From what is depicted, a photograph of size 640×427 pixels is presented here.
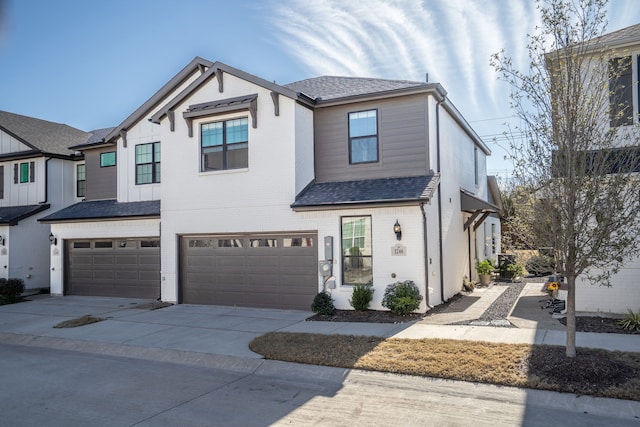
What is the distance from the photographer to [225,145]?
50.3ft

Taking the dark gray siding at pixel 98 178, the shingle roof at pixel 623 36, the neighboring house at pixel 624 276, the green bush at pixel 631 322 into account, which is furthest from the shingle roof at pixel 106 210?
the shingle roof at pixel 623 36

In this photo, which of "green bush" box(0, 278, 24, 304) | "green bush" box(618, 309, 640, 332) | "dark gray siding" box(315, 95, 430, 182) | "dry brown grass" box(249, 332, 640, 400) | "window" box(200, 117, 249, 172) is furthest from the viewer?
"green bush" box(0, 278, 24, 304)

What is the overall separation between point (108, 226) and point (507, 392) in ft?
50.4

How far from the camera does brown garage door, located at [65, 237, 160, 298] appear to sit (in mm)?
17219

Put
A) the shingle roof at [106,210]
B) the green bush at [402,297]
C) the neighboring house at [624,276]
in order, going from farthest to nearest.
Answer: the shingle roof at [106,210], the green bush at [402,297], the neighboring house at [624,276]

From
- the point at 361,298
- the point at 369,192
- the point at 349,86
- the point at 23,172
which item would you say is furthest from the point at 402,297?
the point at 23,172

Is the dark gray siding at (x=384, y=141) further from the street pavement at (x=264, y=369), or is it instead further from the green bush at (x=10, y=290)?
the green bush at (x=10, y=290)

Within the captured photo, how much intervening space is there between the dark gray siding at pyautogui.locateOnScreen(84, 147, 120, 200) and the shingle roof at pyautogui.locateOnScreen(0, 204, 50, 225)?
7.08 ft

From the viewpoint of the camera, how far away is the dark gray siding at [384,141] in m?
14.0

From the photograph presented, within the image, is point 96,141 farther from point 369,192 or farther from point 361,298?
point 361,298

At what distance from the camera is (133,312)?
1462 centimetres

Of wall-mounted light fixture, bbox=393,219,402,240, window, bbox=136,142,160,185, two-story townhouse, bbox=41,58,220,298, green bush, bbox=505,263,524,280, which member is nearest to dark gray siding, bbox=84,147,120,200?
two-story townhouse, bbox=41,58,220,298

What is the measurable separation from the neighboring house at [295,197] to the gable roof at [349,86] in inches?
3.2

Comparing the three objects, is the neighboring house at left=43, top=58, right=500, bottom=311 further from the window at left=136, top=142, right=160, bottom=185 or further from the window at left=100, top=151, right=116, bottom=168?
the window at left=100, top=151, right=116, bottom=168
